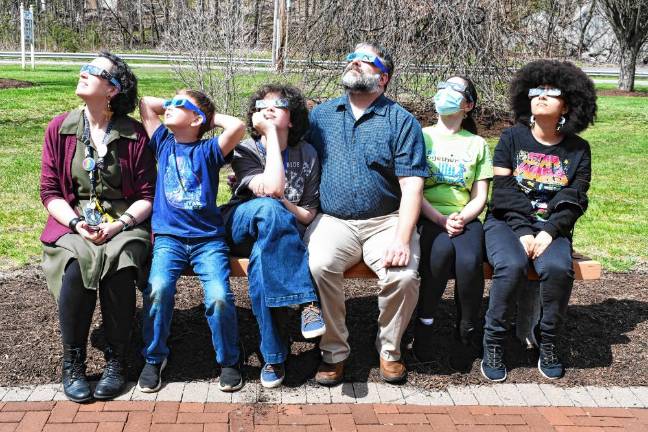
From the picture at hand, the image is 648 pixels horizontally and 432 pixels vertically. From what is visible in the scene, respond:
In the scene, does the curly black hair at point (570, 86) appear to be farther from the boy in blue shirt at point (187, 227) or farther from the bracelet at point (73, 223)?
the bracelet at point (73, 223)

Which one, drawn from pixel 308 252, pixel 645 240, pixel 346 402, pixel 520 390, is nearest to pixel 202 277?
pixel 308 252

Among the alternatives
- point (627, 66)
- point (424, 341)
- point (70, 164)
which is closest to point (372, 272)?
point (424, 341)

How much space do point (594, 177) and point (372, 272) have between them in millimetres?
5751

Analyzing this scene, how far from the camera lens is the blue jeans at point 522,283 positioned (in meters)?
3.81

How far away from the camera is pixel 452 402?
362cm

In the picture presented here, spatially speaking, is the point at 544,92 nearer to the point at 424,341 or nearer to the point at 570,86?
the point at 570,86

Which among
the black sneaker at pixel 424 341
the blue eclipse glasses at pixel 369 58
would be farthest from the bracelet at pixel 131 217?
the black sneaker at pixel 424 341

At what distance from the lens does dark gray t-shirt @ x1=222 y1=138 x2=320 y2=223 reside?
391cm

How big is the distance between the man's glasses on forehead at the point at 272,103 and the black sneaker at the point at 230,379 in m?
1.33

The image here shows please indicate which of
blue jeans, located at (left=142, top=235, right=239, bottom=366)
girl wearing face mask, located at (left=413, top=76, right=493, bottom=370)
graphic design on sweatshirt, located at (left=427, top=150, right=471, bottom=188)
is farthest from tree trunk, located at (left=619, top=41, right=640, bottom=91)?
blue jeans, located at (left=142, top=235, right=239, bottom=366)

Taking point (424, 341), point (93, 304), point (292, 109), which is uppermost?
point (292, 109)

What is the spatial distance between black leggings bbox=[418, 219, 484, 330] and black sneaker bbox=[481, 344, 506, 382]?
15 centimetres

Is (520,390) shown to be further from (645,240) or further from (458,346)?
(645,240)

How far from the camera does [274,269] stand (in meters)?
3.61
